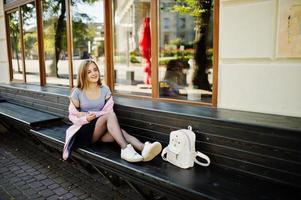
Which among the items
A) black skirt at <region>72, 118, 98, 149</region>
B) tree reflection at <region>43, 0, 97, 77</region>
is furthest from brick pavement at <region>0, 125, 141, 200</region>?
tree reflection at <region>43, 0, 97, 77</region>

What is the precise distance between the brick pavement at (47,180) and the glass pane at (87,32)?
1.65 metres

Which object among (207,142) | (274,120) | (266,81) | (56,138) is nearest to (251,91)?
(266,81)

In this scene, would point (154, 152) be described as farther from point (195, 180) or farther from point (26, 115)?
point (26, 115)

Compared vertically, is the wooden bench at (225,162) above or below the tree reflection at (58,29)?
below

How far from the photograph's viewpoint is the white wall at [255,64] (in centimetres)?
267

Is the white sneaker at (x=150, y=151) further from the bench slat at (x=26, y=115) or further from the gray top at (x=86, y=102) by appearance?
the bench slat at (x=26, y=115)

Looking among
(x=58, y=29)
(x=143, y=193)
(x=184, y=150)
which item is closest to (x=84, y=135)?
(x=143, y=193)

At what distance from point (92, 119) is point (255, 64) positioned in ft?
6.20

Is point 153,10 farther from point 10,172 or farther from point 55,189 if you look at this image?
point 10,172

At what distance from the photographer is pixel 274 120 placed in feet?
8.23

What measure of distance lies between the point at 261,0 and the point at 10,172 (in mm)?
4036

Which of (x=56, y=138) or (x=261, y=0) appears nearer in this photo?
(x=261, y=0)

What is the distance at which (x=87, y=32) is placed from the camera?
220 inches

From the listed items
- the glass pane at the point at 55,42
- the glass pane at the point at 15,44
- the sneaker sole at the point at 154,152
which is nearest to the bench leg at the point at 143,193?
the sneaker sole at the point at 154,152
